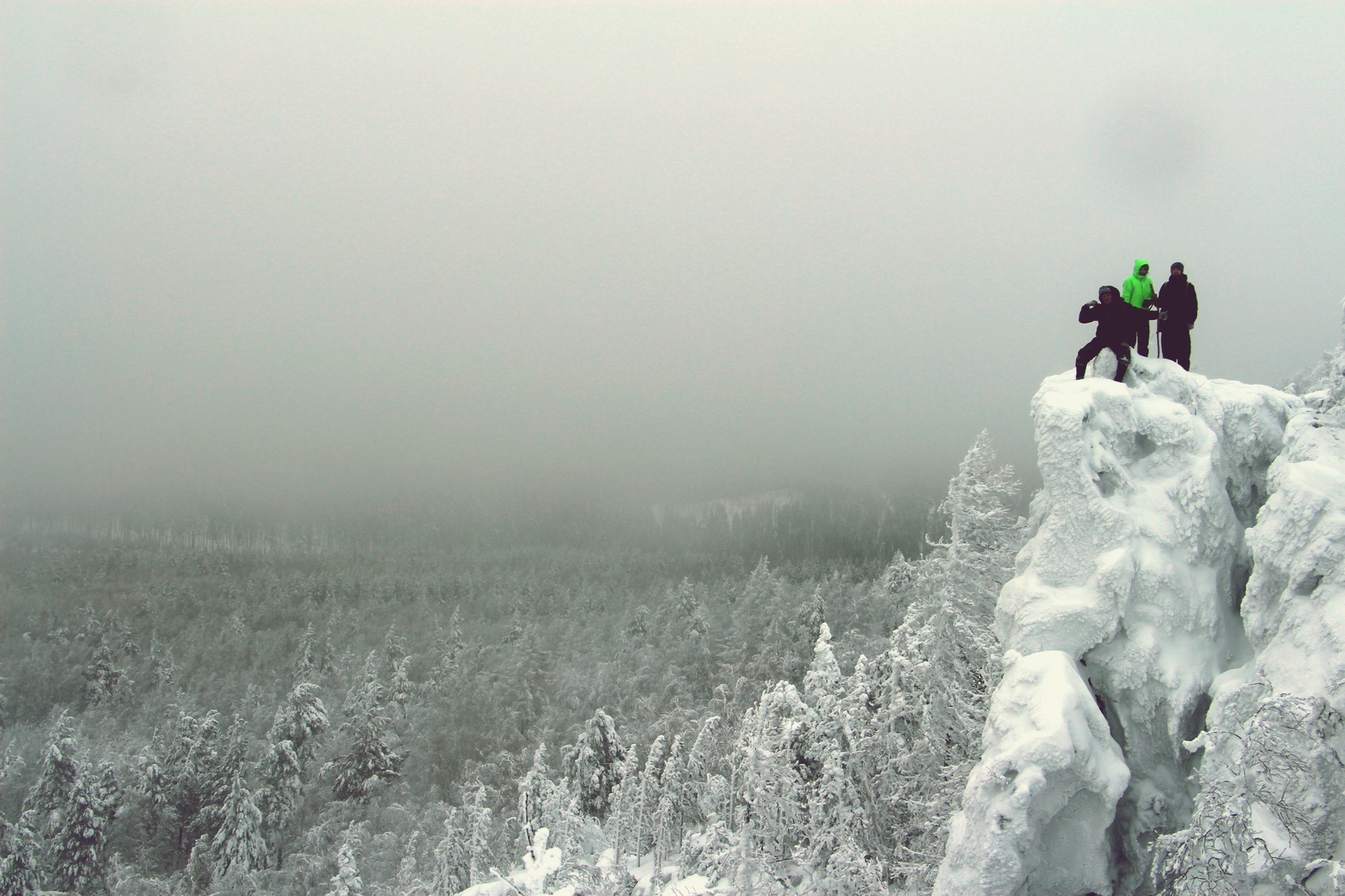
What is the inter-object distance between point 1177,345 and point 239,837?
127 ft

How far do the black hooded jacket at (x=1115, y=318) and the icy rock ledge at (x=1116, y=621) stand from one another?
1.99ft

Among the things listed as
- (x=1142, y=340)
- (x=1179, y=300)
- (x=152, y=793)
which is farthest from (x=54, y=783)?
(x=1179, y=300)

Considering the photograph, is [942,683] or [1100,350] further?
[942,683]

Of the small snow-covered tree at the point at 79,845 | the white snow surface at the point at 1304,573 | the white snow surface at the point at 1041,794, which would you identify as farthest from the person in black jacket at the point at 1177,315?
the small snow-covered tree at the point at 79,845

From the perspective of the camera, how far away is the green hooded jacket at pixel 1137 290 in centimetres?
893

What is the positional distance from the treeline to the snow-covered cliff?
8.54 feet

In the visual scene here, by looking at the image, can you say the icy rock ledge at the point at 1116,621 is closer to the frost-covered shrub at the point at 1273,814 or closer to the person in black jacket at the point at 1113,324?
the person in black jacket at the point at 1113,324

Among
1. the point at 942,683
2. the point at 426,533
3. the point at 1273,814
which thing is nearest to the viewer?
the point at 1273,814

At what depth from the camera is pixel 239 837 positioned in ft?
107

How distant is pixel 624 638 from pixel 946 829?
65016 millimetres

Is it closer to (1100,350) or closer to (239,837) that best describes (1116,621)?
(1100,350)

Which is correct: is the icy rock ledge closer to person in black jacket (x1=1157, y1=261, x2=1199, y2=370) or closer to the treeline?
person in black jacket (x1=1157, y1=261, x2=1199, y2=370)

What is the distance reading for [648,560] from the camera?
13588cm

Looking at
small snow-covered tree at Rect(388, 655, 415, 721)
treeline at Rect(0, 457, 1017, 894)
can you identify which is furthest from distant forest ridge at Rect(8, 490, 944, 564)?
small snow-covered tree at Rect(388, 655, 415, 721)
